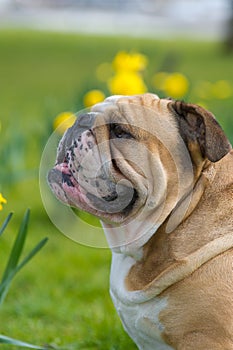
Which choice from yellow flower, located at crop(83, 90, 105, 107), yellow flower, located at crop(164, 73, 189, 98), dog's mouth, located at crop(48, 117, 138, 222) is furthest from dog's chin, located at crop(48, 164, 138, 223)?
yellow flower, located at crop(164, 73, 189, 98)

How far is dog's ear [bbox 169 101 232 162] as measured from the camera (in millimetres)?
2650

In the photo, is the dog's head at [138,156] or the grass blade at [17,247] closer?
the dog's head at [138,156]

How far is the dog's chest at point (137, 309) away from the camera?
9.18ft

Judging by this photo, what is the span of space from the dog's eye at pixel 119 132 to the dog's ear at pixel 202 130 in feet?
0.56

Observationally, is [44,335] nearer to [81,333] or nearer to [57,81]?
[81,333]

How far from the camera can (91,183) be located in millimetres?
2775

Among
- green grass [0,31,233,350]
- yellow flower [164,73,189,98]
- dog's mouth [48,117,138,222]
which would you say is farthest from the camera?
yellow flower [164,73,189,98]

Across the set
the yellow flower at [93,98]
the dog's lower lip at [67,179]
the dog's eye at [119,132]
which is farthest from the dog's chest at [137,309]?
the yellow flower at [93,98]

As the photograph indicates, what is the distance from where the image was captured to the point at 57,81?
14031mm

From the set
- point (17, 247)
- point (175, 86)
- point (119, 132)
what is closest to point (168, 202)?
point (119, 132)

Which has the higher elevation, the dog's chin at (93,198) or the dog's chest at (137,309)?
the dog's chin at (93,198)

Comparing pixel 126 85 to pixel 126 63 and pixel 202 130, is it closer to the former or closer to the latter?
pixel 126 63

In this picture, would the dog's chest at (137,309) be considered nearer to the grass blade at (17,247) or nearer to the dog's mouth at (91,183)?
the dog's mouth at (91,183)

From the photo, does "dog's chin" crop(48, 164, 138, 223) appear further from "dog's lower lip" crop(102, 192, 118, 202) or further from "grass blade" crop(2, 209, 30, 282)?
"grass blade" crop(2, 209, 30, 282)
